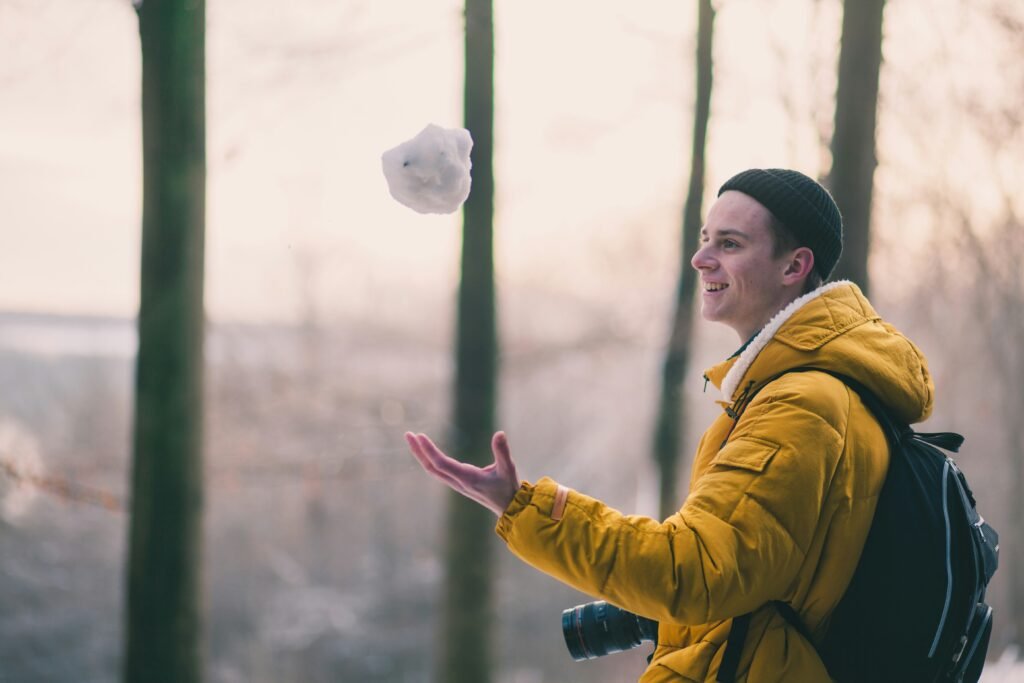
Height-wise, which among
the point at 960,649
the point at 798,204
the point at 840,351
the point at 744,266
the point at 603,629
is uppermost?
the point at 798,204

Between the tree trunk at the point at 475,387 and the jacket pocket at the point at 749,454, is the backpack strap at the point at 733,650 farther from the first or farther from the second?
the tree trunk at the point at 475,387

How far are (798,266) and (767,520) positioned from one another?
1.65 feet

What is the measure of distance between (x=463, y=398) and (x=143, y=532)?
165 centimetres

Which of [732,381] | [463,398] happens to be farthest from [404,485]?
[732,381]

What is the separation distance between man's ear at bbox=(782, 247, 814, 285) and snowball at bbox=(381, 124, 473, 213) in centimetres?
72

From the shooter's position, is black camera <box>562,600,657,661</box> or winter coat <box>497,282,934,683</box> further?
black camera <box>562,600,657,661</box>

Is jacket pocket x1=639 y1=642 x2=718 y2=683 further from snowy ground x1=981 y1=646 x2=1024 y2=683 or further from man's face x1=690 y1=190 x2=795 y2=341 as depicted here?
snowy ground x1=981 y1=646 x2=1024 y2=683

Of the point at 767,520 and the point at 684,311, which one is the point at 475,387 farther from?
the point at 767,520

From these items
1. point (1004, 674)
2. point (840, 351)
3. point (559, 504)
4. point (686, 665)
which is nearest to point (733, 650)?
point (686, 665)

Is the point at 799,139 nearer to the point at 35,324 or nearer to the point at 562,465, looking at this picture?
the point at 562,465

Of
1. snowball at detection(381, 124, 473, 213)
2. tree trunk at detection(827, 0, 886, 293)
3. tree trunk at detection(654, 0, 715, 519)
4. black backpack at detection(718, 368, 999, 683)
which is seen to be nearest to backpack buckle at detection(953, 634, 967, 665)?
black backpack at detection(718, 368, 999, 683)

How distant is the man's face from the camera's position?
1.43m

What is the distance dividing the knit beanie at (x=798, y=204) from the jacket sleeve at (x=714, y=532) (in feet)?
1.21

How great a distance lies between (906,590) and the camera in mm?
1200
